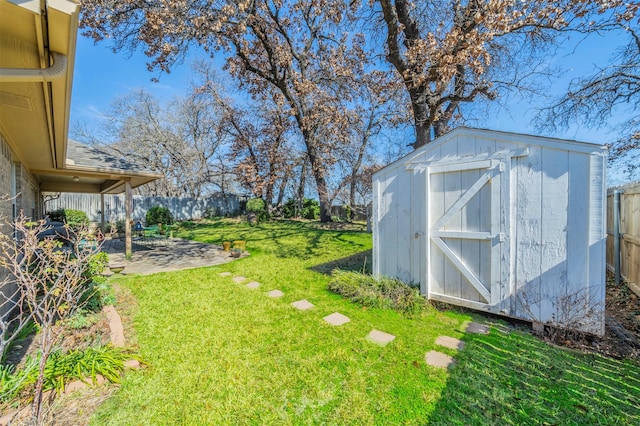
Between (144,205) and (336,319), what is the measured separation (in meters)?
19.0

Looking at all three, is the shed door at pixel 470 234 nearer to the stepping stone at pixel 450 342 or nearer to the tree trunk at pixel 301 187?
the stepping stone at pixel 450 342

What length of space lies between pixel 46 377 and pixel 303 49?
13.6 m

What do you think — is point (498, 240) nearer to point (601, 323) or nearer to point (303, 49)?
point (601, 323)

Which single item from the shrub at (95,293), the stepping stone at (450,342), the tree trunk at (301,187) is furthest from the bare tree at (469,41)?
the tree trunk at (301,187)

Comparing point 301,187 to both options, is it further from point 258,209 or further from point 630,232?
point 630,232

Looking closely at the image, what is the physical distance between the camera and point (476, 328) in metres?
3.69

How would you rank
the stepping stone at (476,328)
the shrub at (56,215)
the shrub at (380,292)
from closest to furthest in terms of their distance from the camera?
the stepping stone at (476,328)
the shrub at (380,292)
the shrub at (56,215)

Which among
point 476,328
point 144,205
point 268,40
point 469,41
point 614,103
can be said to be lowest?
point 476,328

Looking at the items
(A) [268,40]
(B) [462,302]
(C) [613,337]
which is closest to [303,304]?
(B) [462,302]

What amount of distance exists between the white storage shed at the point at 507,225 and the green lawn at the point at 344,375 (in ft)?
1.64

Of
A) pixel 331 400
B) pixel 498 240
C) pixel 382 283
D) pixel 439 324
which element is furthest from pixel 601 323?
pixel 331 400

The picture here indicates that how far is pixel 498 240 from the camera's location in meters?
3.75

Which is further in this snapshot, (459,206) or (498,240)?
(459,206)

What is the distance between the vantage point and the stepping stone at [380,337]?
10.7ft
